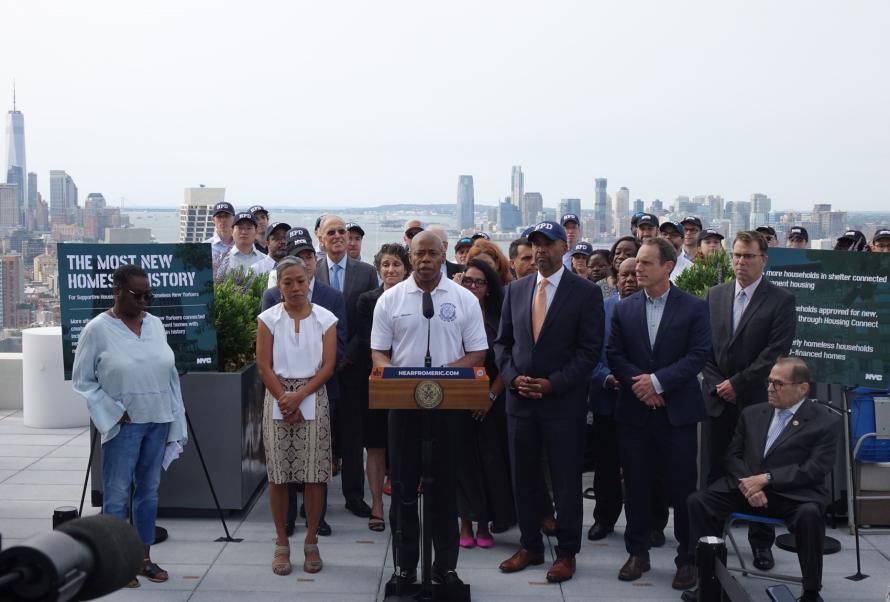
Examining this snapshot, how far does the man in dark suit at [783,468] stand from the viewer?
601 centimetres

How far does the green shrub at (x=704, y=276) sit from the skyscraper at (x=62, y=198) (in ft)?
32.0

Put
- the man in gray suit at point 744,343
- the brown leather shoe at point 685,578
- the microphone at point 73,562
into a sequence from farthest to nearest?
the man in gray suit at point 744,343 → the brown leather shoe at point 685,578 → the microphone at point 73,562

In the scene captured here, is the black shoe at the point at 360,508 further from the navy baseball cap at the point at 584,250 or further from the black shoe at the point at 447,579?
the navy baseball cap at the point at 584,250

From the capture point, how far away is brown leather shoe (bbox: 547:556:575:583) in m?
6.46

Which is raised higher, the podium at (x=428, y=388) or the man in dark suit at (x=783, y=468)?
the podium at (x=428, y=388)

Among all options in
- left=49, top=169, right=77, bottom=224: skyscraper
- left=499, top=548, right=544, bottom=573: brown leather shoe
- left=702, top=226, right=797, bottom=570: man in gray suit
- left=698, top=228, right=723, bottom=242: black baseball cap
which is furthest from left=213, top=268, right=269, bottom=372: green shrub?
left=49, top=169, right=77, bottom=224: skyscraper

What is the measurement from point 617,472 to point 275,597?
2.53 metres

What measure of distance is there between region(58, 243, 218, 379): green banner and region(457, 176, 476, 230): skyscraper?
4.73 m

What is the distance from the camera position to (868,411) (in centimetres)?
737

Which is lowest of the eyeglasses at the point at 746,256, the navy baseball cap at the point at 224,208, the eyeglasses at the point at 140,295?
the eyeglasses at the point at 140,295

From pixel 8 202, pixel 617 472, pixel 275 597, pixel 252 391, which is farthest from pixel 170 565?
pixel 8 202

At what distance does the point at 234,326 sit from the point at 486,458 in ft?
7.29

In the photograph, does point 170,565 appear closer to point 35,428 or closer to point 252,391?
point 252,391

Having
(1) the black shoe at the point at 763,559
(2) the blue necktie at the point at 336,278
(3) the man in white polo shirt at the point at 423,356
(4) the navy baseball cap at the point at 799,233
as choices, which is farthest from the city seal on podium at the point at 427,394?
(4) the navy baseball cap at the point at 799,233
